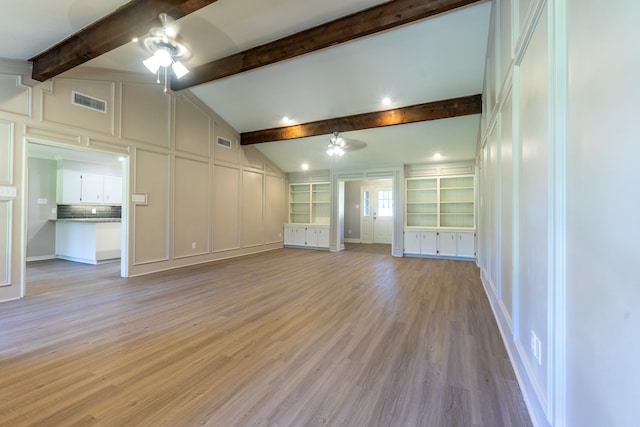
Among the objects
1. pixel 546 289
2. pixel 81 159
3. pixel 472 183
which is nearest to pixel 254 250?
pixel 81 159

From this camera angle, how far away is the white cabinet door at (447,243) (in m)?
7.07

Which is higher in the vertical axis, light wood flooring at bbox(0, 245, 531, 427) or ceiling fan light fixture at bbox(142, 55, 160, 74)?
A: ceiling fan light fixture at bbox(142, 55, 160, 74)

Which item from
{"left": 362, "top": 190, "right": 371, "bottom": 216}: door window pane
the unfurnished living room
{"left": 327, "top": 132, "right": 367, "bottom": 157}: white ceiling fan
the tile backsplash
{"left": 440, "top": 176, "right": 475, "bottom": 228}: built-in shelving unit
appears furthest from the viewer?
{"left": 362, "top": 190, "right": 371, "bottom": 216}: door window pane

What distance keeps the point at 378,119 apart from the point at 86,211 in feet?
25.5

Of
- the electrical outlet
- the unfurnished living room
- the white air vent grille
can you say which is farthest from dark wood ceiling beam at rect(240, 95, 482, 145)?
the electrical outlet

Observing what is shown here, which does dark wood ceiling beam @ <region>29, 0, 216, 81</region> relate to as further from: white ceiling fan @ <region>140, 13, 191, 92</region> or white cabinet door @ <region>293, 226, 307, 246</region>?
white cabinet door @ <region>293, 226, 307, 246</region>

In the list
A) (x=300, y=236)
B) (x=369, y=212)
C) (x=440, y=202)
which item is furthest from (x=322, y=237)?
(x=440, y=202)

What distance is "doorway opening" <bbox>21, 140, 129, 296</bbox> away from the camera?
629 centimetres

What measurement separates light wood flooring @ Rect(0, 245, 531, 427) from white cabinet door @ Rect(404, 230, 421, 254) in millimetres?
3212

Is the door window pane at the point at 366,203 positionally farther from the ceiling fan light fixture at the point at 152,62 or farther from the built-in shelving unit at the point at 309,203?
the ceiling fan light fixture at the point at 152,62

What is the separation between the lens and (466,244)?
22.7 feet

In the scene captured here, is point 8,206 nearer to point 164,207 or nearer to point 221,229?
point 164,207

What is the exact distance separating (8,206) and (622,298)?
5760mm

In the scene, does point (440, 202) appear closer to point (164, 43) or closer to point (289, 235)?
point (289, 235)
